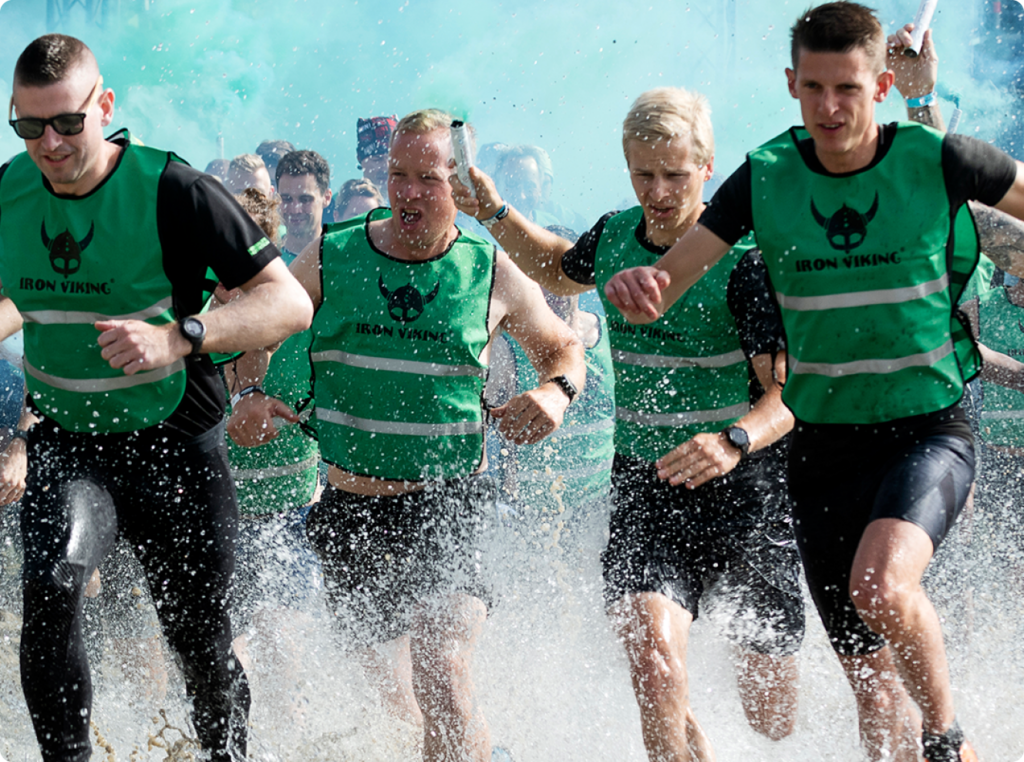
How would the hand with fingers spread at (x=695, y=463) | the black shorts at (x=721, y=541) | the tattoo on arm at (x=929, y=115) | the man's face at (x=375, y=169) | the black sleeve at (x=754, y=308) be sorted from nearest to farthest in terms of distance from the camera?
the hand with fingers spread at (x=695, y=463) → the black sleeve at (x=754, y=308) → the black shorts at (x=721, y=541) → the tattoo on arm at (x=929, y=115) → the man's face at (x=375, y=169)

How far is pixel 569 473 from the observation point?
5758 millimetres

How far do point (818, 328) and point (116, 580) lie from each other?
9.65 ft

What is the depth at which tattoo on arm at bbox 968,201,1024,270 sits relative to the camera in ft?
11.7

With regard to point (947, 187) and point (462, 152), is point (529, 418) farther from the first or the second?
point (947, 187)

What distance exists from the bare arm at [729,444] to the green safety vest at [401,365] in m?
0.71

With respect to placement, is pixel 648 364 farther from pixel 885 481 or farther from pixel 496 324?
pixel 885 481

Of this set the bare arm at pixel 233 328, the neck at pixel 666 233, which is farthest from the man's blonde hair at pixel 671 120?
the bare arm at pixel 233 328

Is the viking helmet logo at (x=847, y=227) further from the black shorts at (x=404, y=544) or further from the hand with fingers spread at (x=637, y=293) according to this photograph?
the black shorts at (x=404, y=544)

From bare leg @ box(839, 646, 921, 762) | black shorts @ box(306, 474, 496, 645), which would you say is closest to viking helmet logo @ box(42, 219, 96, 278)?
black shorts @ box(306, 474, 496, 645)

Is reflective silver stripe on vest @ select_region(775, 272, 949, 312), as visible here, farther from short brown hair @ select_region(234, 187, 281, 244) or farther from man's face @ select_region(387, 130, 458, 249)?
short brown hair @ select_region(234, 187, 281, 244)

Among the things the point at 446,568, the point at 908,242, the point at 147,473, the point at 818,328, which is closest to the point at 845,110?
the point at 908,242

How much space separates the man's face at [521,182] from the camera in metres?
10.3

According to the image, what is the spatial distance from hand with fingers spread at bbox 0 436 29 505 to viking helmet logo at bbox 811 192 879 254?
2539 mm

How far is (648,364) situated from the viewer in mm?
3627
